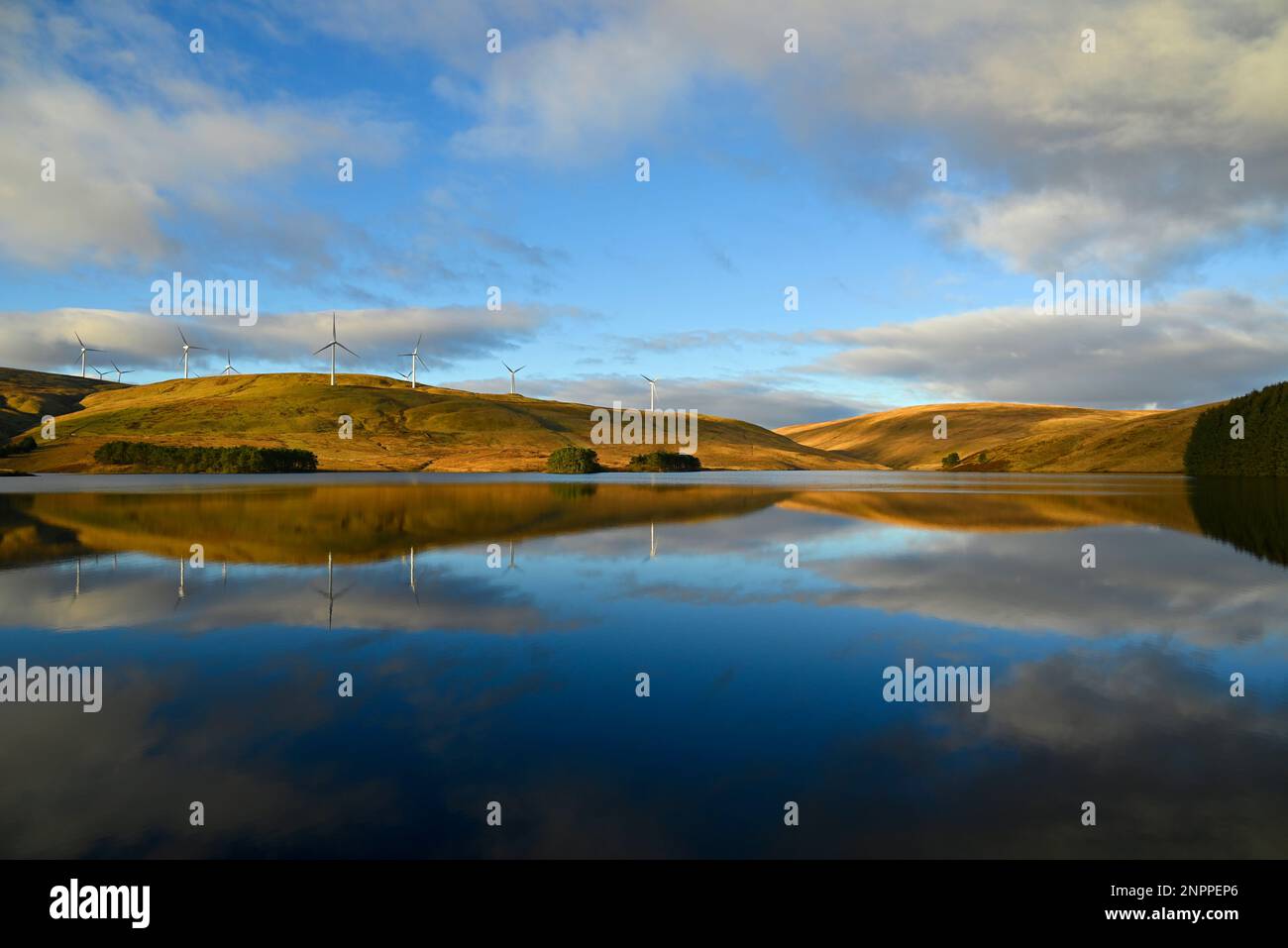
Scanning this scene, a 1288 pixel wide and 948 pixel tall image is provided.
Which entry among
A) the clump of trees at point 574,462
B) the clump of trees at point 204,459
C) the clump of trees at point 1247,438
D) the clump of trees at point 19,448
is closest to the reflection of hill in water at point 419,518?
the clump of trees at point 1247,438

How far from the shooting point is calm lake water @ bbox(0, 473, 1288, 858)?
25.8 feet

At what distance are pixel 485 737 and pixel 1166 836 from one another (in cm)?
889

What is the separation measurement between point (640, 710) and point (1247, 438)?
615 feet

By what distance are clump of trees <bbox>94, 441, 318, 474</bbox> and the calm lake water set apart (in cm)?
14840

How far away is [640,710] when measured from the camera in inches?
465

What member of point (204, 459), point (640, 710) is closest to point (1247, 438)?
point (640, 710)

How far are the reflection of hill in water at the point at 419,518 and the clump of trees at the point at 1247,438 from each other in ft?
296

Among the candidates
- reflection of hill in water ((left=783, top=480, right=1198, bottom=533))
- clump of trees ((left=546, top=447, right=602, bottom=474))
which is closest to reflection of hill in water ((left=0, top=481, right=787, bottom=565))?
reflection of hill in water ((left=783, top=480, right=1198, bottom=533))

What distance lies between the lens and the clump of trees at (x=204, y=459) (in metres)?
161

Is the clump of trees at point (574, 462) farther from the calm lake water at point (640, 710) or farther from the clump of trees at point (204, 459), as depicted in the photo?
the calm lake water at point (640, 710)
